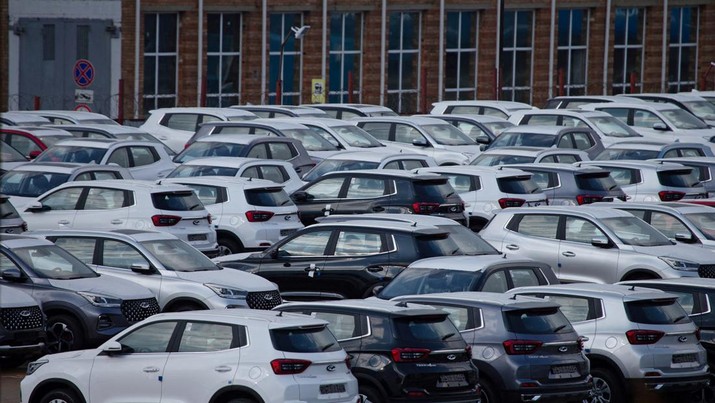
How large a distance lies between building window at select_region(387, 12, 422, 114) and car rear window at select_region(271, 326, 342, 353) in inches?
1666

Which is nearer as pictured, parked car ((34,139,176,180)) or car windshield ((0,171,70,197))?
car windshield ((0,171,70,197))

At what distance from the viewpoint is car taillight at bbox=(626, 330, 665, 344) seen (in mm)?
15938

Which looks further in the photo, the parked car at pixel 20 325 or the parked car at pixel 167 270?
the parked car at pixel 167 270

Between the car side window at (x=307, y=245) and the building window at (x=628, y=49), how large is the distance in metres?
43.1

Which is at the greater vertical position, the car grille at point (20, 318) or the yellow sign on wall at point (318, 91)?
the yellow sign on wall at point (318, 91)

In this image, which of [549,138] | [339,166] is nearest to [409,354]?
[339,166]

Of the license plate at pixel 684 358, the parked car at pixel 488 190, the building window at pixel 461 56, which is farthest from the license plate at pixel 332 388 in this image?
the building window at pixel 461 56

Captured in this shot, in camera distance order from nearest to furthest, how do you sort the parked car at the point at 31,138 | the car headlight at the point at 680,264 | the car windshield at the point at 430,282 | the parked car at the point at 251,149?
the car windshield at the point at 430,282, the car headlight at the point at 680,264, the parked car at the point at 251,149, the parked car at the point at 31,138

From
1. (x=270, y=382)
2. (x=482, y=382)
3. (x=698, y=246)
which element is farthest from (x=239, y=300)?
(x=698, y=246)

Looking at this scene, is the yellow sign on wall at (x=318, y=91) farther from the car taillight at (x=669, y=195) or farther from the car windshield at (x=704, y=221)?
the car windshield at (x=704, y=221)

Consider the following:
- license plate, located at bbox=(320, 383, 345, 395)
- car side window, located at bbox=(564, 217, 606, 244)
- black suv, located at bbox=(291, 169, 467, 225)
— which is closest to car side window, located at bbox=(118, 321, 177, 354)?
license plate, located at bbox=(320, 383, 345, 395)

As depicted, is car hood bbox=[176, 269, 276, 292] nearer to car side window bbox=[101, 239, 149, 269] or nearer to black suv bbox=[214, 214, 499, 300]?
car side window bbox=[101, 239, 149, 269]

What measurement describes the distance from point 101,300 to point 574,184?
11703 mm

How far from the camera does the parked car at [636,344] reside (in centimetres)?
1592
